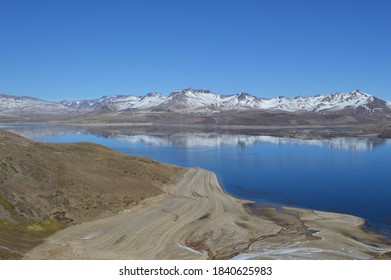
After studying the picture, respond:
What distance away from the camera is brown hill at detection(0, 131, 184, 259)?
35.0 metres

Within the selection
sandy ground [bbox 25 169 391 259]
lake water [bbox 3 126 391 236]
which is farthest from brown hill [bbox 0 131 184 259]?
lake water [bbox 3 126 391 236]

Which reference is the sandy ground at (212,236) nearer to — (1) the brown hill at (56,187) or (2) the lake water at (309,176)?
(1) the brown hill at (56,187)

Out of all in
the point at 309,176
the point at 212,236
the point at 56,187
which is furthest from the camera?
the point at 309,176

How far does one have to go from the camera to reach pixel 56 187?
43.5 m

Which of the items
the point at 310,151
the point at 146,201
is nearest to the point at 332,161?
the point at 310,151

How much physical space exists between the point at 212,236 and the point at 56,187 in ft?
60.3

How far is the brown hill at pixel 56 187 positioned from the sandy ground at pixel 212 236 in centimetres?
195

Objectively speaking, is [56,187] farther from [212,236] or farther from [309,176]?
[309,176]

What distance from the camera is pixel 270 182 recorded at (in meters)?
64.4

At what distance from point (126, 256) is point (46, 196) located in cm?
1502

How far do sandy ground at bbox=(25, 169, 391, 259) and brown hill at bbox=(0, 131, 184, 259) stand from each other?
1.95 m

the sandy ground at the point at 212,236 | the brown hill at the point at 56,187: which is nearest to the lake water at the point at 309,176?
the sandy ground at the point at 212,236

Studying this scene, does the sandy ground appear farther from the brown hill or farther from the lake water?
the lake water

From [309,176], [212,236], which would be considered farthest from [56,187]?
[309,176]
